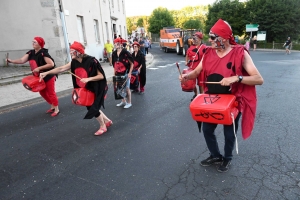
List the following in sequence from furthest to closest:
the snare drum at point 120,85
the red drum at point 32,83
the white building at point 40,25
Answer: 1. the white building at point 40,25
2. the snare drum at point 120,85
3. the red drum at point 32,83

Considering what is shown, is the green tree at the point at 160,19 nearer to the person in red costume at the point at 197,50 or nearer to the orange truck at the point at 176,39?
the orange truck at the point at 176,39

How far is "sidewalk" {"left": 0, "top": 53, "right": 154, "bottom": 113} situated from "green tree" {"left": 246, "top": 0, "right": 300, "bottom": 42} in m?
29.4

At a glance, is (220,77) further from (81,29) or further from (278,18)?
(278,18)

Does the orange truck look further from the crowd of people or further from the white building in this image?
the crowd of people

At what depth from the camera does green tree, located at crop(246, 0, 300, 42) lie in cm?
3178

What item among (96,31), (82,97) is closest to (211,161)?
(82,97)

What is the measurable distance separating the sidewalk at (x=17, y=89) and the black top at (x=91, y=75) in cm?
374

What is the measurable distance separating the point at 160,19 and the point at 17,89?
5586cm

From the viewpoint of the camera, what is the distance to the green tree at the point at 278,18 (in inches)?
1251

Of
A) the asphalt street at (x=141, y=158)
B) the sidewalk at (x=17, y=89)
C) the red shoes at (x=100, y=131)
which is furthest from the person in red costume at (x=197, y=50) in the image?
the sidewalk at (x=17, y=89)

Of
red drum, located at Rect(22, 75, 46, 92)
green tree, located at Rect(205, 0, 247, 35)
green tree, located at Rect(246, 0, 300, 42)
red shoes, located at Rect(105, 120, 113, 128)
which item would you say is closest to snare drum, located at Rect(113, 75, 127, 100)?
red shoes, located at Rect(105, 120, 113, 128)

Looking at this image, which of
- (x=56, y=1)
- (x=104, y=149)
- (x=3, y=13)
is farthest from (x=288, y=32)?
(x=104, y=149)

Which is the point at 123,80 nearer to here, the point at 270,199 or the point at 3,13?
the point at 270,199

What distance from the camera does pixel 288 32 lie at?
32750mm
